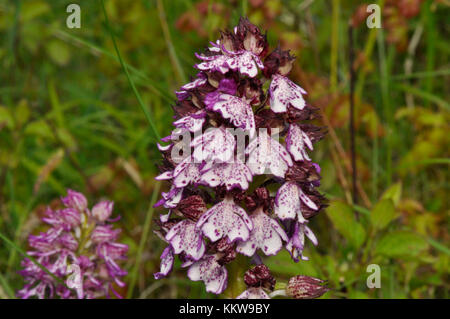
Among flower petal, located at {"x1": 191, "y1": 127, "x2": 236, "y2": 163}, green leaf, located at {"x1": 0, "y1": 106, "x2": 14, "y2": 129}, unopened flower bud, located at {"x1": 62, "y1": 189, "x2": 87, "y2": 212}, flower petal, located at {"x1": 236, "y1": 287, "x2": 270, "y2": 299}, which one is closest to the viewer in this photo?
flower petal, located at {"x1": 191, "y1": 127, "x2": 236, "y2": 163}

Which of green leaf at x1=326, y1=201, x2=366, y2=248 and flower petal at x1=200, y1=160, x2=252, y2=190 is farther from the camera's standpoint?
green leaf at x1=326, y1=201, x2=366, y2=248

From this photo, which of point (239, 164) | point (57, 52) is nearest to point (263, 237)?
point (239, 164)

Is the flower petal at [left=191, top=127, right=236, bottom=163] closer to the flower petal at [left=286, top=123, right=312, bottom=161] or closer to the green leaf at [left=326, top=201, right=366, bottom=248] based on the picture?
the flower petal at [left=286, top=123, right=312, bottom=161]

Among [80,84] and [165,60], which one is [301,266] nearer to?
[165,60]

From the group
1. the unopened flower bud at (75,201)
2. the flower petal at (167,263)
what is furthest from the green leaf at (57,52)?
the flower petal at (167,263)

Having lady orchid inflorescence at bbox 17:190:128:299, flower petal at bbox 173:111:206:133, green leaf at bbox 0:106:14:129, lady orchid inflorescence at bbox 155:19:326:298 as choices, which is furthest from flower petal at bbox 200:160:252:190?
green leaf at bbox 0:106:14:129

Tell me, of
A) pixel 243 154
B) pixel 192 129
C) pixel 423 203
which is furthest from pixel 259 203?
pixel 423 203

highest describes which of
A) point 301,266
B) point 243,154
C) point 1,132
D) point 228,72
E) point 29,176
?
point 1,132
